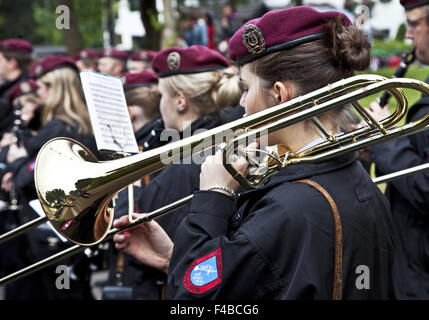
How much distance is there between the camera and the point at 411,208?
119 inches

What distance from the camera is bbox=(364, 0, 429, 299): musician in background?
2.91 metres

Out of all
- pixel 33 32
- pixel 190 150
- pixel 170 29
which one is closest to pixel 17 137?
pixel 190 150

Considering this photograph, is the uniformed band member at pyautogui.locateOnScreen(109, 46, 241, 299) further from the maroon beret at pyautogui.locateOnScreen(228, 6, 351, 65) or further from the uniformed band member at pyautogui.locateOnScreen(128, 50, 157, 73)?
the uniformed band member at pyautogui.locateOnScreen(128, 50, 157, 73)

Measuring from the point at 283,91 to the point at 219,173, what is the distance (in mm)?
341

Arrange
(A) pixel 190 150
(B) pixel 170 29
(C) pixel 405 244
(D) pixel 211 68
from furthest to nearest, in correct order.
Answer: (B) pixel 170 29, (D) pixel 211 68, (C) pixel 405 244, (A) pixel 190 150

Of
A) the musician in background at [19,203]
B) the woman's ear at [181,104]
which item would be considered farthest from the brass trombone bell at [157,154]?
the musician in background at [19,203]

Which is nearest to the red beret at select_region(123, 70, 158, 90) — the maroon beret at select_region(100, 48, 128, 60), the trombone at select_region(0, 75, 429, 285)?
the trombone at select_region(0, 75, 429, 285)

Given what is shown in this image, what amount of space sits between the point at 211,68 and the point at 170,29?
7565 millimetres

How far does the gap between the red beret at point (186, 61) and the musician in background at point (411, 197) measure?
0.95 meters

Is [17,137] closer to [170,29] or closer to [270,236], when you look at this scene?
[270,236]

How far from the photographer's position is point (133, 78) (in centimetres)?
443

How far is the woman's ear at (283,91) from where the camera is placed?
1899 millimetres

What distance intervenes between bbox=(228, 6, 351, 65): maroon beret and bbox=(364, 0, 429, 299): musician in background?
1.15 m
